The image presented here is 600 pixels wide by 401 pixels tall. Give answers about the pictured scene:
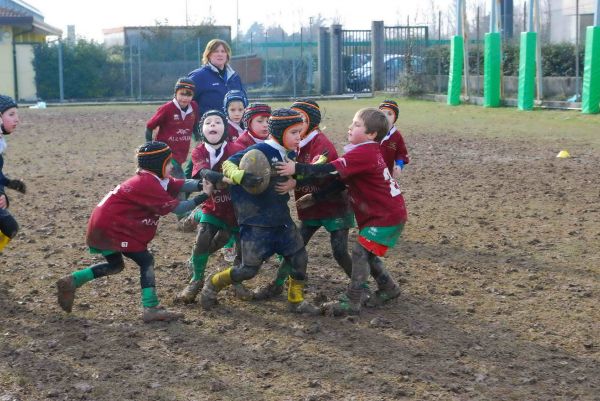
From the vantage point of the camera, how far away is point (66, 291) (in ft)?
21.3

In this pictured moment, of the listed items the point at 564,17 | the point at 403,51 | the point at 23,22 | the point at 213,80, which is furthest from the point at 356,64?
the point at 213,80

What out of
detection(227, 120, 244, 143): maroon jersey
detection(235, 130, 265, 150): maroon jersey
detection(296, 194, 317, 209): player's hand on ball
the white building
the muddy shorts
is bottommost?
the muddy shorts

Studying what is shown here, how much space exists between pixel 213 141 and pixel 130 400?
2688mm

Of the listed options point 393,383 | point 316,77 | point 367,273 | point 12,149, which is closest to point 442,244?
point 367,273

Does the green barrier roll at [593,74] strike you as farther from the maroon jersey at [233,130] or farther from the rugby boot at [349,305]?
the rugby boot at [349,305]

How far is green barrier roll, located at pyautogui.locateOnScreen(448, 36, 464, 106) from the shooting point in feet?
97.7

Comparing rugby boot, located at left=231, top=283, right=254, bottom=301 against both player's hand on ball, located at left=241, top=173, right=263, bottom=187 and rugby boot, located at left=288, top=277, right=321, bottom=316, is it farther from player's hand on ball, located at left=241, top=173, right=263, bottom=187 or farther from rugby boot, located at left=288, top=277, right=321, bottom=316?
player's hand on ball, located at left=241, top=173, right=263, bottom=187

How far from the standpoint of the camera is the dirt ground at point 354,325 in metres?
5.23

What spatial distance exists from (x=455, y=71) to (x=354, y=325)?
24645 millimetres

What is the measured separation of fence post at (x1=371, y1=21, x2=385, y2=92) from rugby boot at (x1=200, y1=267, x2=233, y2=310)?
32073mm

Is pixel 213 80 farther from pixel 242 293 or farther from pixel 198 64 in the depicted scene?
pixel 198 64

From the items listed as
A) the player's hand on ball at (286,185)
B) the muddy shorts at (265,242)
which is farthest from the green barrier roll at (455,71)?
the player's hand on ball at (286,185)

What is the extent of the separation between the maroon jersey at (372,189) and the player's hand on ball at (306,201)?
12.1 inches

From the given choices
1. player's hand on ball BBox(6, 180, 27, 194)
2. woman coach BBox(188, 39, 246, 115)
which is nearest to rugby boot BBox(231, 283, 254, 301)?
player's hand on ball BBox(6, 180, 27, 194)
